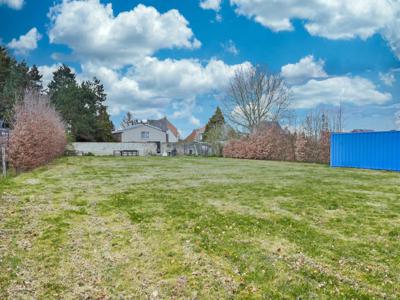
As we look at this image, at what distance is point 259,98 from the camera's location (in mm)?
Result: 30250

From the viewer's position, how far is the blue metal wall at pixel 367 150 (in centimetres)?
1382

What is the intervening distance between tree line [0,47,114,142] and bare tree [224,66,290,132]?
16094 mm

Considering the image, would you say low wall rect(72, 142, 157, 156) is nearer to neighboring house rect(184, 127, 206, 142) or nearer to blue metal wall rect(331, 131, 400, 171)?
neighboring house rect(184, 127, 206, 142)

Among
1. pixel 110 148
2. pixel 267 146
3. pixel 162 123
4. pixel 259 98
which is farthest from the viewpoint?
pixel 162 123

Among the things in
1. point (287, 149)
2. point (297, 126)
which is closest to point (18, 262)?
point (287, 149)

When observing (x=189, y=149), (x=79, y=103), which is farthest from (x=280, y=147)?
(x=79, y=103)

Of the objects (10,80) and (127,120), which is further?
(127,120)

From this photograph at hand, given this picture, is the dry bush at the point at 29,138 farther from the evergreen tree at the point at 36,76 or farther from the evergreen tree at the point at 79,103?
the evergreen tree at the point at 36,76

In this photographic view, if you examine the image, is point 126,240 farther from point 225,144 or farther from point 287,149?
point 225,144

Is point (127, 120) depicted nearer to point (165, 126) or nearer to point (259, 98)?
point (165, 126)

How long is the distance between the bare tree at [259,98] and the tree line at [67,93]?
52.8 ft

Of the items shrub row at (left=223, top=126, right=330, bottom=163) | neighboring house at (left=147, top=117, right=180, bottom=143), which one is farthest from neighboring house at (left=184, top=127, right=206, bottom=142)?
shrub row at (left=223, top=126, right=330, bottom=163)

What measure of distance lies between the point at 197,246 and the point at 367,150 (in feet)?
43.7

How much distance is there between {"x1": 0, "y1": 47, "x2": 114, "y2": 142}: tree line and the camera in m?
31.4
